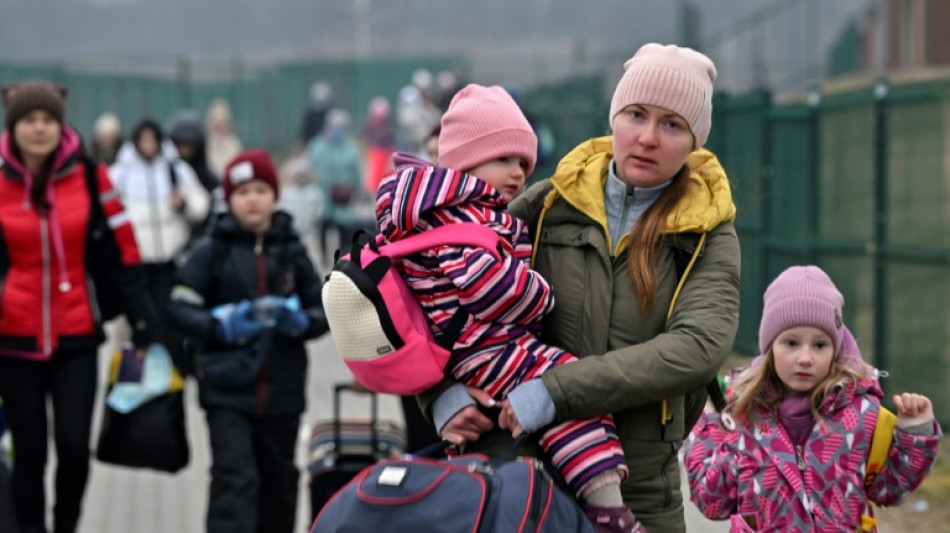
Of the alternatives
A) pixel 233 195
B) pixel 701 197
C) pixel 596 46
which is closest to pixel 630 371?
pixel 701 197

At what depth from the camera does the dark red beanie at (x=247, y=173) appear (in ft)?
22.7

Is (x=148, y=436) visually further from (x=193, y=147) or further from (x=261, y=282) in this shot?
(x=193, y=147)

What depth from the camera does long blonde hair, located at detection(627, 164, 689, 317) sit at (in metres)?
3.72

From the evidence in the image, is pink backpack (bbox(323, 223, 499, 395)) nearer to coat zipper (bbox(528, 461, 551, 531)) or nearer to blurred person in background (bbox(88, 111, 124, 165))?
coat zipper (bbox(528, 461, 551, 531))

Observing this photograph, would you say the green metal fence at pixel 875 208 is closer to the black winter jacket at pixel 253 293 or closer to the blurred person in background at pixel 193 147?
the black winter jacket at pixel 253 293

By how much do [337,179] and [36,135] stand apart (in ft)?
41.4

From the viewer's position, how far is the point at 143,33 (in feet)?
273

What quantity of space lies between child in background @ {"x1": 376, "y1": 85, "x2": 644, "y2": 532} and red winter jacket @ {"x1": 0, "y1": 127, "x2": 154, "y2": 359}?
3.23 m

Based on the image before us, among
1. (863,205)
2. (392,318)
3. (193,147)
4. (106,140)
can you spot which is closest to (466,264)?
(392,318)

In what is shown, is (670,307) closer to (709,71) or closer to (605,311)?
(605,311)

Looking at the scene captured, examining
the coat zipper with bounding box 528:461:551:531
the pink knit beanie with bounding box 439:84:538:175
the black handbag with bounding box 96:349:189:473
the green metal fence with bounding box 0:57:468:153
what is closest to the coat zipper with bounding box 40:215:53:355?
the black handbag with bounding box 96:349:189:473

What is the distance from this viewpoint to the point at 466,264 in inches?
143

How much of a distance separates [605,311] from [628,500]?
1.47ft

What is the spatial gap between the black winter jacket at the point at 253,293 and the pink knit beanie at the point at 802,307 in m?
2.52
